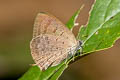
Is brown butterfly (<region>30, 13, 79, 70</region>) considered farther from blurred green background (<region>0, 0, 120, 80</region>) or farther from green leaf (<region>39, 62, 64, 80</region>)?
blurred green background (<region>0, 0, 120, 80</region>)

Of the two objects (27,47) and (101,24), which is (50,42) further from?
(27,47)

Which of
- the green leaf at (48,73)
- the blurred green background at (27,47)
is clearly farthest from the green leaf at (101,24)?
the blurred green background at (27,47)

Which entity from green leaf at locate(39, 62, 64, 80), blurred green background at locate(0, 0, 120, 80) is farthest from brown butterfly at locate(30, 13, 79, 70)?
blurred green background at locate(0, 0, 120, 80)

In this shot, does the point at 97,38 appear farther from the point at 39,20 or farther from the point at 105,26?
the point at 39,20

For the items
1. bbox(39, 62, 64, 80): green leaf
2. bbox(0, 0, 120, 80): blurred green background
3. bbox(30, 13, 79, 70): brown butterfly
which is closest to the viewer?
bbox(39, 62, 64, 80): green leaf

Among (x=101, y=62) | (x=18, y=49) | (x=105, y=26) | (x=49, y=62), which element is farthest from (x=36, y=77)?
(x=101, y=62)

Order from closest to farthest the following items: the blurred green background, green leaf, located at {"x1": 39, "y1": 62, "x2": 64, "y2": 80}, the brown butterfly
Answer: green leaf, located at {"x1": 39, "y1": 62, "x2": 64, "y2": 80}, the brown butterfly, the blurred green background
